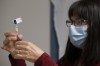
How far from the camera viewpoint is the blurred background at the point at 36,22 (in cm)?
184

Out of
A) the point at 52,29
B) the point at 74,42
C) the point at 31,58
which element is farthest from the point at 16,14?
the point at 31,58

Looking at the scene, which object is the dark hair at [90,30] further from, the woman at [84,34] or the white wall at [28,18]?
the white wall at [28,18]

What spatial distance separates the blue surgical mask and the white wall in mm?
666

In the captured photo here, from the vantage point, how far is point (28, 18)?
188 cm

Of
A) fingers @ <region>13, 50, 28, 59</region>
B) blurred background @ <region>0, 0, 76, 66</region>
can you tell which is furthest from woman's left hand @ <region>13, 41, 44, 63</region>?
blurred background @ <region>0, 0, 76, 66</region>

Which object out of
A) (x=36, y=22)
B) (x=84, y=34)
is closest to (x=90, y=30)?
(x=84, y=34)

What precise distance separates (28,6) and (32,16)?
9 cm

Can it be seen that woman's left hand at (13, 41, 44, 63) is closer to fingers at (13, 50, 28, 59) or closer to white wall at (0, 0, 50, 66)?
fingers at (13, 50, 28, 59)

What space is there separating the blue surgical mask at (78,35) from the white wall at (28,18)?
666 millimetres

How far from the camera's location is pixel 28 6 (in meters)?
1.88

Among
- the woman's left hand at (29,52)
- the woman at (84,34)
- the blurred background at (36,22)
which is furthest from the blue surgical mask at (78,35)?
the blurred background at (36,22)

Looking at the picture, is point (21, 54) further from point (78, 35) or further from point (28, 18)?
point (28, 18)

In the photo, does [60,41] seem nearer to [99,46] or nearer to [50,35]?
[50,35]

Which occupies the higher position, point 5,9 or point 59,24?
point 5,9
